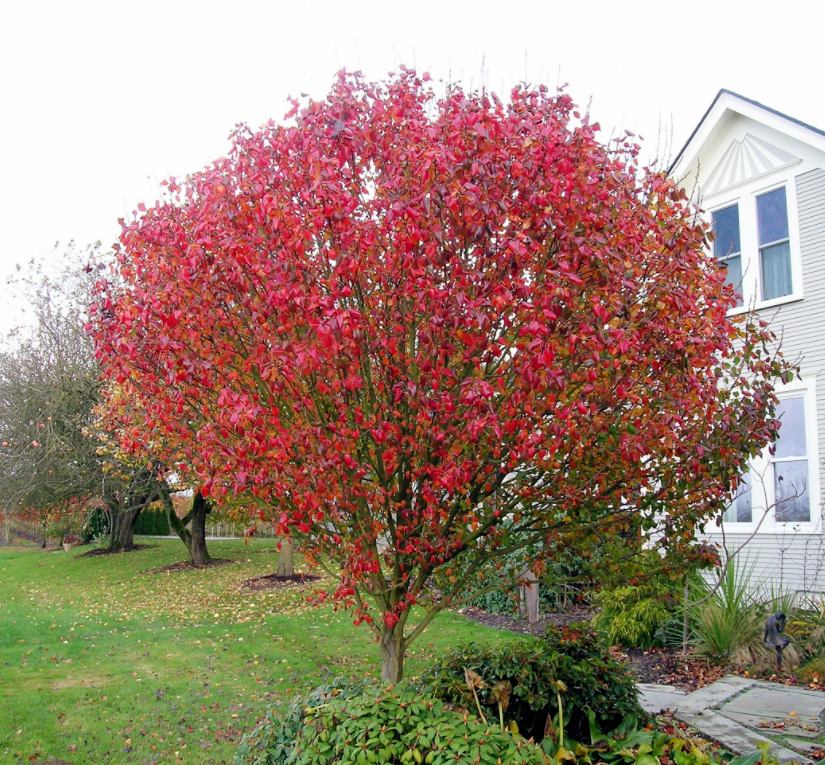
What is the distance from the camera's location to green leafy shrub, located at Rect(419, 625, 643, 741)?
150 inches

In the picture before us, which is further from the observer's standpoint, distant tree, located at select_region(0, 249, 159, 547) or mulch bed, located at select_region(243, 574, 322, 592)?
distant tree, located at select_region(0, 249, 159, 547)

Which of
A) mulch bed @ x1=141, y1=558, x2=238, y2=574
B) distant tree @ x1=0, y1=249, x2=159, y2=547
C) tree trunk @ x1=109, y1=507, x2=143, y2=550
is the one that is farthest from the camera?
tree trunk @ x1=109, y1=507, x2=143, y2=550

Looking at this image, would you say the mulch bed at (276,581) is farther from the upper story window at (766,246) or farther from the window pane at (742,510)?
the upper story window at (766,246)

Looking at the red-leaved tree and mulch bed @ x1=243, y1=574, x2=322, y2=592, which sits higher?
the red-leaved tree

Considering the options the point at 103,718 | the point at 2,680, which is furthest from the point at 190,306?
the point at 2,680

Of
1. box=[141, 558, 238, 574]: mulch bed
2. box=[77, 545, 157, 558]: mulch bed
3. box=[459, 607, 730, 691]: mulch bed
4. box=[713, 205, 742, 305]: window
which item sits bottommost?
box=[77, 545, 157, 558]: mulch bed

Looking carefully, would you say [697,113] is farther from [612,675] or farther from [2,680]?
[2,680]

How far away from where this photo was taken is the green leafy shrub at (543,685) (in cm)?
381

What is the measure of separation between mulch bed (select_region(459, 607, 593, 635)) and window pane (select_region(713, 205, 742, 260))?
608 centimetres

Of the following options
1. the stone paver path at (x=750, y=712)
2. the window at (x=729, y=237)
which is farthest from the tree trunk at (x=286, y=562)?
the window at (x=729, y=237)

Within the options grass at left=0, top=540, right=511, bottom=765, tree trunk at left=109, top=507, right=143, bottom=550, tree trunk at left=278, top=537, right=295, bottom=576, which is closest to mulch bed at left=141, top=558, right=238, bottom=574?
grass at left=0, top=540, right=511, bottom=765

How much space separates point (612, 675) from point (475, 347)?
229 centimetres

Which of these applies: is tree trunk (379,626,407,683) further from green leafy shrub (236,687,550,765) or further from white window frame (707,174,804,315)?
white window frame (707,174,804,315)

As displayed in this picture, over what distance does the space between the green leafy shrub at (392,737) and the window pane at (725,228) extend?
9705mm
